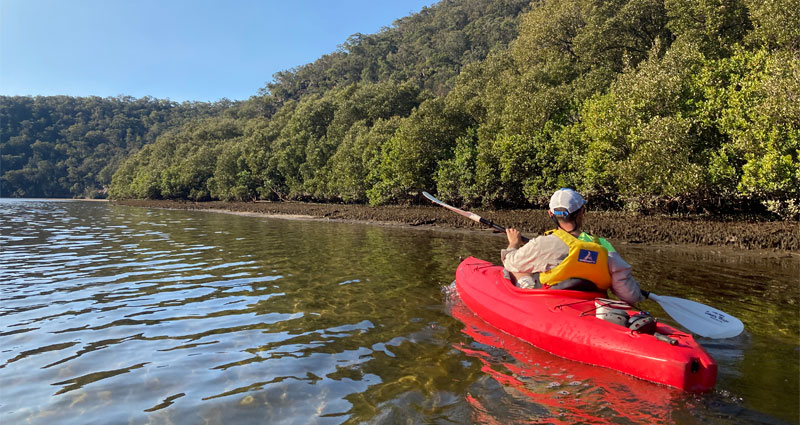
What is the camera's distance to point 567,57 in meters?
33.4

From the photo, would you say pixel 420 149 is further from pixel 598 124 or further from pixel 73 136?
pixel 73 136

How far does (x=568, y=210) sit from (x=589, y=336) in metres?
1.56

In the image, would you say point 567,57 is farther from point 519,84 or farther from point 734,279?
point 734,279

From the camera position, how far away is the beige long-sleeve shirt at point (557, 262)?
553cm

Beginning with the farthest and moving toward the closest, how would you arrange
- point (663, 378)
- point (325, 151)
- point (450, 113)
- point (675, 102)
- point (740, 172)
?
point (325, 151) → point (450, 113) → point (675, 102) → point (740, 172) → point (663, 378)

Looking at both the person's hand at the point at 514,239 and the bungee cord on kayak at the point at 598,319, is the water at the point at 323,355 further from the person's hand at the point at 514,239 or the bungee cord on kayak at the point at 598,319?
the person's hand at the point at 514,239

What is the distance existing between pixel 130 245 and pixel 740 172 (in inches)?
970

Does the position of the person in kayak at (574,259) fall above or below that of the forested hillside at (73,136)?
below

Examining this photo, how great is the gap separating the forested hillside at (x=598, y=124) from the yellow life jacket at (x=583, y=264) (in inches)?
586

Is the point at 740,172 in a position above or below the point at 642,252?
above

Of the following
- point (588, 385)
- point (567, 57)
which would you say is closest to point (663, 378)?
point (588, 385)

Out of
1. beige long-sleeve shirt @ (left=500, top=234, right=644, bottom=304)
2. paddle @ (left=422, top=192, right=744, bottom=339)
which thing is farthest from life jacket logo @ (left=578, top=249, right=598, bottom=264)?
paddle @ (left=422, top=192, right=744, bottom=339)

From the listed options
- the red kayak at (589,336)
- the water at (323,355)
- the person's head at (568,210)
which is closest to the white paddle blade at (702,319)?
the water at (323,355)

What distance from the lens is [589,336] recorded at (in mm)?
5332
